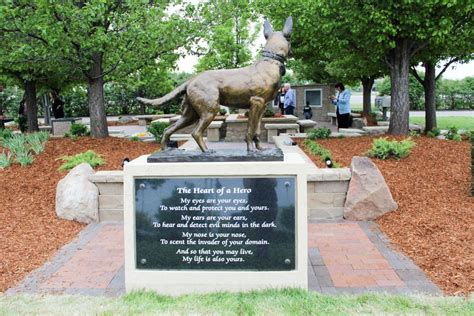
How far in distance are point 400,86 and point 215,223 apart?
9.43 meters

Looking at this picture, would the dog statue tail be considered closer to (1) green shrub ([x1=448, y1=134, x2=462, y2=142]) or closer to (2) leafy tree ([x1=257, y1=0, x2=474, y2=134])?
(2) leafy tree ([x1=257, y1=0, x2=474, y2=134])

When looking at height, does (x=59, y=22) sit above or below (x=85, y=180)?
above

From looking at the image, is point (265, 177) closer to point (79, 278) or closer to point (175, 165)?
point (175, 165)

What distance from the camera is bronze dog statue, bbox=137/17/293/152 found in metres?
4.80

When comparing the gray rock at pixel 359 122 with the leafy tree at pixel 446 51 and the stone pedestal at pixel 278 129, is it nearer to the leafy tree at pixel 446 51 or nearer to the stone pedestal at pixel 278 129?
the leafy tree at pixel 446 51

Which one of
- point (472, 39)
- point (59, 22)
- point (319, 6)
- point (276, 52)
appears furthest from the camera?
point (472, 39)

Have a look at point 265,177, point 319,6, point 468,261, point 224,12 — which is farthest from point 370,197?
point 224,12

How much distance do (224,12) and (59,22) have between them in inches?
160

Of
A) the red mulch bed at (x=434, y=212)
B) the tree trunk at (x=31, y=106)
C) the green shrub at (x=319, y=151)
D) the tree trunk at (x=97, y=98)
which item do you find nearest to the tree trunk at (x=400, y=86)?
the red mulch bed at (x=434, y=212)

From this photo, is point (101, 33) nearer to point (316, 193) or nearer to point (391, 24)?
point (316, 193)

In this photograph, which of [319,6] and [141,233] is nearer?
[141,233]

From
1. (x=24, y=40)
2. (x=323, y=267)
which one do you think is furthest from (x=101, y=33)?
(x=323, y=267)

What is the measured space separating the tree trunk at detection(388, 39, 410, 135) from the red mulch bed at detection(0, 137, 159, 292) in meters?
6.54

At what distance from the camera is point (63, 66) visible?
39.7ft
